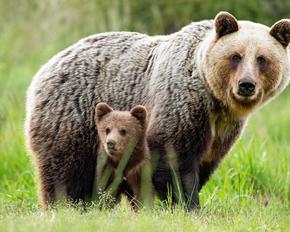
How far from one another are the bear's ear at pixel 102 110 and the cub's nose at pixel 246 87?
3.66 ft

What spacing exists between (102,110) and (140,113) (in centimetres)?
32

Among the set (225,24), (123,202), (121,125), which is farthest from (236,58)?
(123,202)

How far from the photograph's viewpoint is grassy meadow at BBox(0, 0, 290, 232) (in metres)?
6.40

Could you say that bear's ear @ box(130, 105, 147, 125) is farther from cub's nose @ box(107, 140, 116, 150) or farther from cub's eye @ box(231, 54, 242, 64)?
cub's eye @ box(231, 54, 242, 64)

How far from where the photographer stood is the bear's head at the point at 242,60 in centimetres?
739

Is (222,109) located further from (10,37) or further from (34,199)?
(10,37)

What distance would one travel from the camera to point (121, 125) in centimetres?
739

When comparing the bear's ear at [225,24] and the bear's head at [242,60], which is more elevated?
the bear's ear at [225,24]

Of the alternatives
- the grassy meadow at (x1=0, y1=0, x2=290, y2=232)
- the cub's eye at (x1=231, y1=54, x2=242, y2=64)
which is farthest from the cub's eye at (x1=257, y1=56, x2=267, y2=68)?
the grassy meadow at (x1=0, y1=0, x2=290, y2=232)

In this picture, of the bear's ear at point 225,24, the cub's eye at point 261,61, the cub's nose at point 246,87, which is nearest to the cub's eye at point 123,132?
the cub's nose at point 246,87

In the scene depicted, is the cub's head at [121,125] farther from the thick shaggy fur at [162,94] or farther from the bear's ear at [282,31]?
the bear's ear at [282,31]

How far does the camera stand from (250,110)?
7613 mm

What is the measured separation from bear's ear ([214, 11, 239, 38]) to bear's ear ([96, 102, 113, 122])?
113cm

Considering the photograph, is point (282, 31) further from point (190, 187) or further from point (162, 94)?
point (190, 187)
